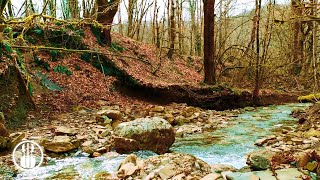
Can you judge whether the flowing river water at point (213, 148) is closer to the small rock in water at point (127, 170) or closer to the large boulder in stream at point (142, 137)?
the large boulder in stream at point (142, 137)

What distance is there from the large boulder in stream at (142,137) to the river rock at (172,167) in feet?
4.85

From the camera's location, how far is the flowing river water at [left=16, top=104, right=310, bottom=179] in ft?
16.2

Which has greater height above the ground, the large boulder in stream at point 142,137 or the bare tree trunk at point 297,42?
the bare tree trunk at point 297,42

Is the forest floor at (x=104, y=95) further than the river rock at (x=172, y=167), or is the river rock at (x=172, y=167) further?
the forest floor at (x=104, y=95)

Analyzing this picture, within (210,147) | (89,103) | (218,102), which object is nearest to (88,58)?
(89,103)

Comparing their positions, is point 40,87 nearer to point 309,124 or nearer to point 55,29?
point 55,29

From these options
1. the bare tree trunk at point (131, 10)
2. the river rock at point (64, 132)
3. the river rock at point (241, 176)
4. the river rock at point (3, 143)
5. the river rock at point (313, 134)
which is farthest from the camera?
the bare tree trunk at point (131, 10)

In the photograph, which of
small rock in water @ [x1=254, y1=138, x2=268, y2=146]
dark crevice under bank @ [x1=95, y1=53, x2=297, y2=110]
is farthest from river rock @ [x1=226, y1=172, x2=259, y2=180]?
dark crevice under bank @ [x1=95, y1=53, x2=297, y2=110]

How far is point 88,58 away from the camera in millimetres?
12656

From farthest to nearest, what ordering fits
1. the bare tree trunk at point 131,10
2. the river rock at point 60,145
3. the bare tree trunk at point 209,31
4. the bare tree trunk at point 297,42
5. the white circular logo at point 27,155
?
the bare tree trunk at point 131,10 → the bare tree trunk at point 209,31 → the river rock at point 60,145 → the white circular logo at point 27,155 → the bare tree trunk at point 297,42

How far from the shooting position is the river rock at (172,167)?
13.3 feet

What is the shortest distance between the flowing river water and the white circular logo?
0.80 feet

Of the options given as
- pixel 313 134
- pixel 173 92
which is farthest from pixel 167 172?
pixel 173 92

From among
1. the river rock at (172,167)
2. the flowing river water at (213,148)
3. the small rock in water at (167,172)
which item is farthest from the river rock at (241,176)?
the flowing river water at (213,148)
